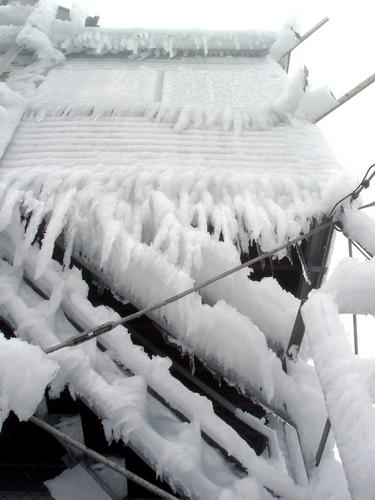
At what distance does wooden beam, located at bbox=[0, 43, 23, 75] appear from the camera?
5.36 metres

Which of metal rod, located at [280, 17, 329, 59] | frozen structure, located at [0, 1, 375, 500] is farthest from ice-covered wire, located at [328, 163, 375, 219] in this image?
metal rod, located at [280, 17, 329, 59]

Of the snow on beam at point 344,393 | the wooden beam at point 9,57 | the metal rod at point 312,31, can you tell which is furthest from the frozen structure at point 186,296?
the metal rod at point 312,31

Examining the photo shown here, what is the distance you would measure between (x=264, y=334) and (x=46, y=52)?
18.9 ft

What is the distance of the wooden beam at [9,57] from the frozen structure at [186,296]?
1.32 m

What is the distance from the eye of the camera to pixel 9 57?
216 inches

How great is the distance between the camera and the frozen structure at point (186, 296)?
6.17 ft

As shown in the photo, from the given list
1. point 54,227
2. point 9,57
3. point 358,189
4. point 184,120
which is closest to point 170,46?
point 9,57

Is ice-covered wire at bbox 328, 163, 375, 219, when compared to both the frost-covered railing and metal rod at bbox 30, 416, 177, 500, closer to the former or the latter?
the frost-covered railing

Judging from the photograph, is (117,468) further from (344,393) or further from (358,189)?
(358,189)

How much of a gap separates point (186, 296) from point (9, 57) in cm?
521

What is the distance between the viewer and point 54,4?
650 cm

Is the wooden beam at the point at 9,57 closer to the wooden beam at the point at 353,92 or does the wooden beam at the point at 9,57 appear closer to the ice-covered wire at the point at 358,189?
the wooden beam at the point at 353,92

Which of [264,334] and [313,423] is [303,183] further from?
[313,423]

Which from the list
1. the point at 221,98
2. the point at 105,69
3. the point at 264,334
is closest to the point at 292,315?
the point at 264,334
